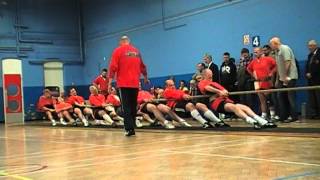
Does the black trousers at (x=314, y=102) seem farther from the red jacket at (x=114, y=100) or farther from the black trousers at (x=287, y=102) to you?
the red jacket at (x=114, y=100)

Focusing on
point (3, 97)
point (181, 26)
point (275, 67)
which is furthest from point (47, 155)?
point (3, 97)

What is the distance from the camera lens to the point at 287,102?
376 inches

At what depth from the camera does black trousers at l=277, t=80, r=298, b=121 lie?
894 centimetres

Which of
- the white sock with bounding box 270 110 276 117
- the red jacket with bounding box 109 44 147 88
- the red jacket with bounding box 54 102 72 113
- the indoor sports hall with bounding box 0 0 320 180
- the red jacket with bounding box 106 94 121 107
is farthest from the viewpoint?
the red jacket with bounding box 54 102 72 113

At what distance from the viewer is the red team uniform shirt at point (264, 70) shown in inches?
371

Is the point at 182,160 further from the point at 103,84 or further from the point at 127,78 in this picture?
the point at 103,84

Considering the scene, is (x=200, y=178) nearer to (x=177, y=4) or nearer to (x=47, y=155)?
(x=47, y=155)

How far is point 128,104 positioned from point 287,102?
3.59 m

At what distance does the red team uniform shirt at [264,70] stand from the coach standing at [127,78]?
2.86 m

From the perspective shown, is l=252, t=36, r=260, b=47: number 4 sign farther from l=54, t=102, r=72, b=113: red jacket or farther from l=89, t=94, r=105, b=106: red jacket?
l=54, t=102, r=72, b=113: red jacket

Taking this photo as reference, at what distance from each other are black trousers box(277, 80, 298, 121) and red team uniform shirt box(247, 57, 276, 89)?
281 mm

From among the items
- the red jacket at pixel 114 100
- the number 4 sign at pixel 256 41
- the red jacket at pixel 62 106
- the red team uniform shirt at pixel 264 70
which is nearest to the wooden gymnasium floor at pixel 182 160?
the red team uniform shirt at pixel 264 70

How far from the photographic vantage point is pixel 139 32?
17.2 meters

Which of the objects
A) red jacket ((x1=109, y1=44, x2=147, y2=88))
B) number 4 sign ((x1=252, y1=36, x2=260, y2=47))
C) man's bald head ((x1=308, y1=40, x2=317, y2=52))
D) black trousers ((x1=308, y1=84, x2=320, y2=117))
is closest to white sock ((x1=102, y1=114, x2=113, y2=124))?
red jacket ((x1=109, y1=44, x2=147, y2=88))
